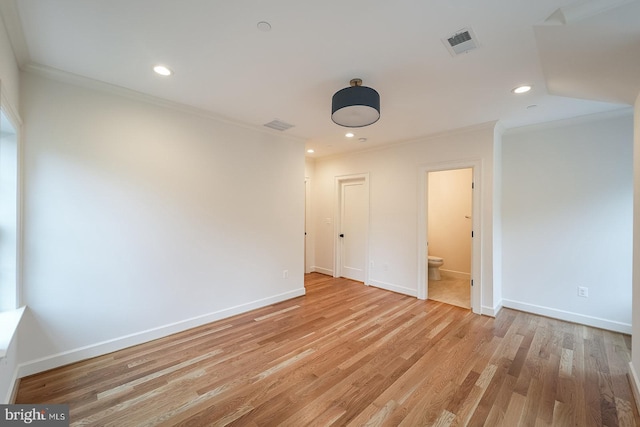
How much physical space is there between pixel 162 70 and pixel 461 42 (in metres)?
2.42

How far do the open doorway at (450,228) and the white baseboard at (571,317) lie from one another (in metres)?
1.24

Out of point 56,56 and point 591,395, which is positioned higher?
point 56,56

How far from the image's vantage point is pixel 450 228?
5.67 m

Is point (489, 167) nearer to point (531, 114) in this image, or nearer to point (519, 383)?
point (531, 114)

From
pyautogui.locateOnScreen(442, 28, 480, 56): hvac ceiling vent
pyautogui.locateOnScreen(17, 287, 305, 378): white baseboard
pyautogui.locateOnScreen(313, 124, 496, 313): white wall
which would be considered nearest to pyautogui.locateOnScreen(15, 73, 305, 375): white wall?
pyautogui.locateOnScreen(17, 287, 305, 378): white baseboard

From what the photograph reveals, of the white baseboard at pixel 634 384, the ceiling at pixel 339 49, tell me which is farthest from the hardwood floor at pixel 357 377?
the ceiling at pixel 339 49

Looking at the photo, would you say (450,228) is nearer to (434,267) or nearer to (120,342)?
(434,267)

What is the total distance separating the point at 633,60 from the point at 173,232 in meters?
4.14

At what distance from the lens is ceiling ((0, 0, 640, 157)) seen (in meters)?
1.54

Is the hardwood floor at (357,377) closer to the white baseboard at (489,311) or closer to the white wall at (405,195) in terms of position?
the white baseboard at (489,311)

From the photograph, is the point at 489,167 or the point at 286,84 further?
the point at 489,167

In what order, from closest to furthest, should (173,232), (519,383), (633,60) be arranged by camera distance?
(633,60)
(519,383)
(173,232)

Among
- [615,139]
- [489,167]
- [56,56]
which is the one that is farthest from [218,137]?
[615,139]

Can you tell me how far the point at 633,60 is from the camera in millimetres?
1706
